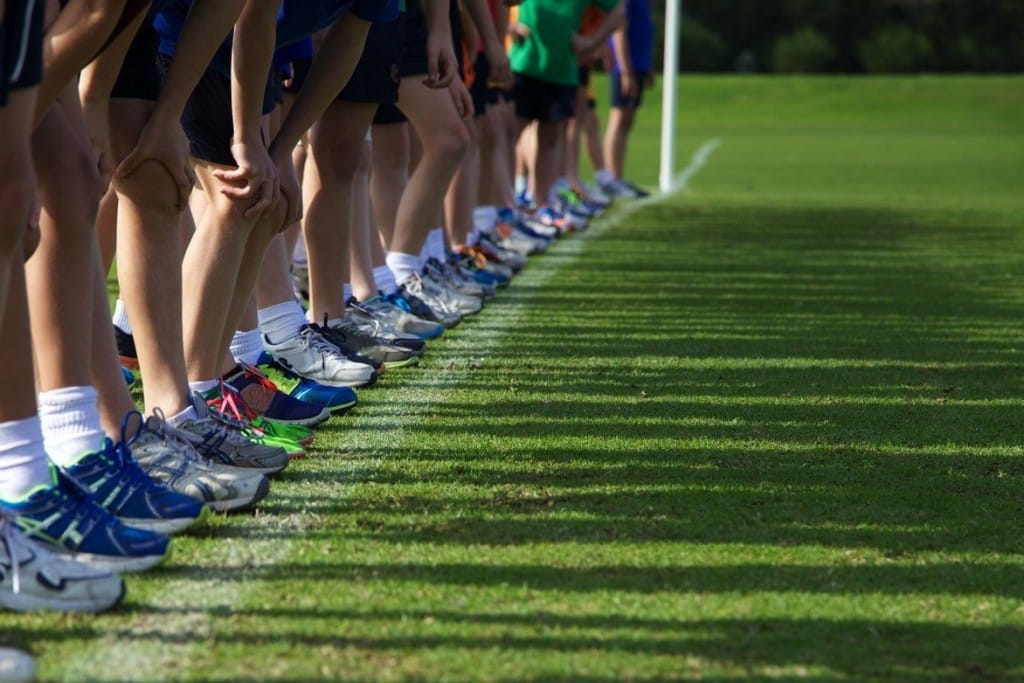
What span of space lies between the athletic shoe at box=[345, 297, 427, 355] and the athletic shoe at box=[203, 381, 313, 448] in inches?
52.7

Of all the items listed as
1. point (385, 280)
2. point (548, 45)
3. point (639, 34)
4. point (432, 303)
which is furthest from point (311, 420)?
point (639, 34)

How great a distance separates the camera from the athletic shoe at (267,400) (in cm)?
416

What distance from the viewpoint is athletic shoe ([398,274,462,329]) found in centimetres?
621

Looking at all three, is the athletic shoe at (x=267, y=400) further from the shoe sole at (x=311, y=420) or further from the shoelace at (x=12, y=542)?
the shoelace at (x=12, y=542)

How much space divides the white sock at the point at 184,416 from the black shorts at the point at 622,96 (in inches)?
435

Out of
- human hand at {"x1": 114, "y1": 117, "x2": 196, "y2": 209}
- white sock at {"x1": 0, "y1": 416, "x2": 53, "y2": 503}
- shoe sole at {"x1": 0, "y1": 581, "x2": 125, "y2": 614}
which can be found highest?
human hand at {"x1": 114, "y1": 117, "x2": 196, "y2": 209}

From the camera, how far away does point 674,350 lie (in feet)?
19.5

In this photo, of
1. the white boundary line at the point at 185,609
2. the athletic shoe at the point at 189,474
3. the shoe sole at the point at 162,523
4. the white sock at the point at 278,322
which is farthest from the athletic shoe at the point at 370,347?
the shoe sole at the point at 162,523

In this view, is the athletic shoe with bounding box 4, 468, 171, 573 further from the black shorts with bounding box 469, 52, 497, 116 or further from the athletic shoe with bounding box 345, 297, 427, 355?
the black shorts with bounding box 469, 52, 497, 116

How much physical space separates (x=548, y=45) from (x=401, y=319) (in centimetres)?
493

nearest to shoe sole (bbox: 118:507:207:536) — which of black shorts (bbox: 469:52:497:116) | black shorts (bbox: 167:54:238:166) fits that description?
black shorts (bbox: 167:54:238:166)

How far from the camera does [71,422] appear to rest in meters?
3.13

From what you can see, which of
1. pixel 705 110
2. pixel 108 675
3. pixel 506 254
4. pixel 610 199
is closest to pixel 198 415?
pixel 108 675

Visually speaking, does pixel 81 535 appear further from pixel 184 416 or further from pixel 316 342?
pixel 316 342
